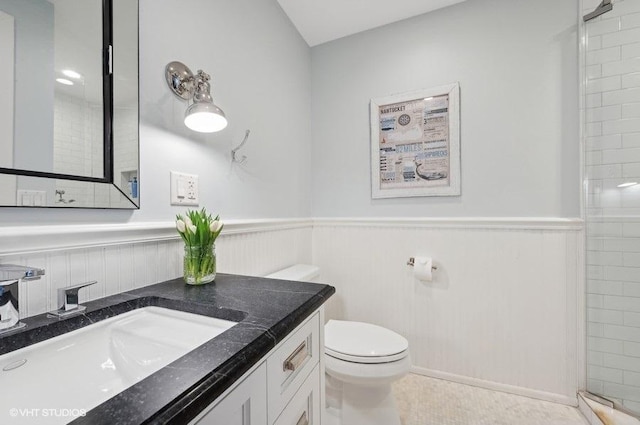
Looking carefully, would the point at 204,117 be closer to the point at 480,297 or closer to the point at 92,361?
the point at 92,361

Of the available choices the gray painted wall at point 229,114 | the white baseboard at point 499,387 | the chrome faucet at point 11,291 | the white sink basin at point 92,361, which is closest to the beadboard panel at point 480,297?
the white baseboard at point 499,387

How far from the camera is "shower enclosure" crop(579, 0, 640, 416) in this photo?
1334 millimetres

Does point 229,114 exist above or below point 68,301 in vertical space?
above

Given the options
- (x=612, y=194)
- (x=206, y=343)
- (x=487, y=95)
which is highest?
(x=487, y=95)

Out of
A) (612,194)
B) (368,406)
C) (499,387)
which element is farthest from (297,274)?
(612,194)

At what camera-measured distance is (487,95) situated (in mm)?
1671

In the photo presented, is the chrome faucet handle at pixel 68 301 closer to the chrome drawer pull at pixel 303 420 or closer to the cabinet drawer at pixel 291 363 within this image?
the cabinet drawer at pixel 291 363

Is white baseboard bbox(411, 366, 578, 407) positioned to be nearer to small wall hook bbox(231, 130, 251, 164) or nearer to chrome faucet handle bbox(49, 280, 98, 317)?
small wall hook bbox(231, 130, 251, 164)

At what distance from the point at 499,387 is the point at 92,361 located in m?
1.98

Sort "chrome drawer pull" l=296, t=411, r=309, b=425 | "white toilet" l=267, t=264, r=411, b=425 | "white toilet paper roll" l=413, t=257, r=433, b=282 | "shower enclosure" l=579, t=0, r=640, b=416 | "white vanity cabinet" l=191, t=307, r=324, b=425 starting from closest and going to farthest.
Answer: "white vanity cabinet" l=191, t=307, r=324, b=425
"chrome drawer pull" l=296, t=411, r=309, b=425
"white toilet" l=267, t=264, r=411, b=425
"shower enclosure" l=579, t=0, r=640, b=416
"white toilet paper roll" l=413, t=257, r=433, b=282

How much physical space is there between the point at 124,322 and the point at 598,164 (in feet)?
7.05

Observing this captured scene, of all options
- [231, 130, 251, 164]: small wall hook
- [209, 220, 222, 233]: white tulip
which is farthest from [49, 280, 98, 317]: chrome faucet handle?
[231, 130, 251, 164]: small wall hook

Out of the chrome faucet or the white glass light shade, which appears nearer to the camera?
the chrome faucet

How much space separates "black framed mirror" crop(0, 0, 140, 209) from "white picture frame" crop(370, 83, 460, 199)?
1.45 m
